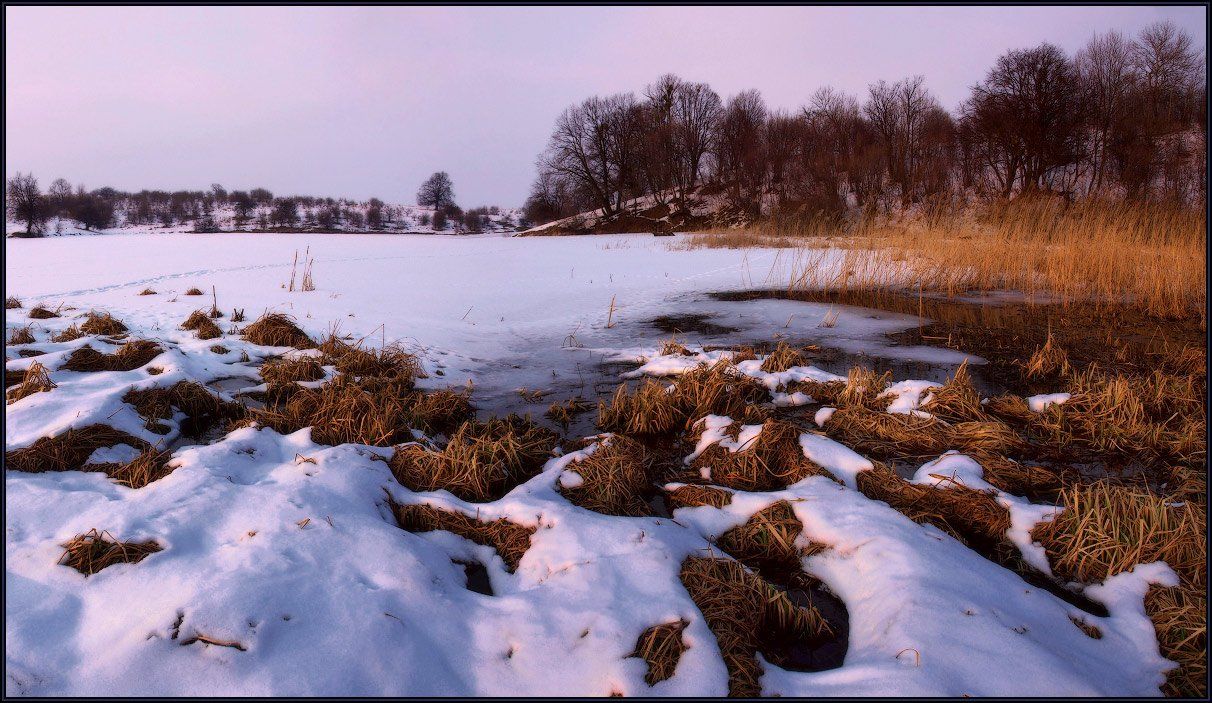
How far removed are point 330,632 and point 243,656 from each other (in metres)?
0.22

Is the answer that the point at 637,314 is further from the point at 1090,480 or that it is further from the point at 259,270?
the point at 259,270

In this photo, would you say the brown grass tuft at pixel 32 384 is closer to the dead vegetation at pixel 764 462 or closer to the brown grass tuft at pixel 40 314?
the brown grass tuft at pixel 40 314

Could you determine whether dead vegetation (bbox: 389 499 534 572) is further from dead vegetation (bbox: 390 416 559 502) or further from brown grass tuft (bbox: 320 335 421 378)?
brown grass tuft (bbox: 320 335 421 378)

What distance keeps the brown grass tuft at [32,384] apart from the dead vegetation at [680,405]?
350cm

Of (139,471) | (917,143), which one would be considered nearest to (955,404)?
(139,471)

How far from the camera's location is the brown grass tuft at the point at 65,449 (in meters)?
2.58

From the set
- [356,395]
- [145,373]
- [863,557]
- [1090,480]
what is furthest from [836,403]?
[145,373]

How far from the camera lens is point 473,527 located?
2.45 metres

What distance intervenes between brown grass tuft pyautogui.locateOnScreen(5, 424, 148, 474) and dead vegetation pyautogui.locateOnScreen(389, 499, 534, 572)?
165cm

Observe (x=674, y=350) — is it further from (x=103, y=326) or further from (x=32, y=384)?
(x=103, y=326)

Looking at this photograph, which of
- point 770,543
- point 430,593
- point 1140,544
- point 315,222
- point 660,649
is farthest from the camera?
point 315,222

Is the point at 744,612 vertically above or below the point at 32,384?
below

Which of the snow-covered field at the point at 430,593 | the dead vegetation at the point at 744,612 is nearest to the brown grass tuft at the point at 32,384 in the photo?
the snow-covered field at the point at 430,593

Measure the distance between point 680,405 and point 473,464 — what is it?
1613 mm
